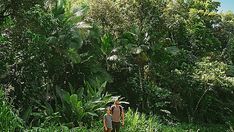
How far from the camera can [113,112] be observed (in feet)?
39.9

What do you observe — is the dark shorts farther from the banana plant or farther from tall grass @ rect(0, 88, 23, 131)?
tall grass @ rect(0, 88, 23, 131)

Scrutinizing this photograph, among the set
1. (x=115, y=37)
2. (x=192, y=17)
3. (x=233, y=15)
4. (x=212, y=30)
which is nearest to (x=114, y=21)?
(x=115, y=37)

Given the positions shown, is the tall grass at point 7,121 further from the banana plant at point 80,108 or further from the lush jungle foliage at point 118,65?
the banana plant at point 80,108

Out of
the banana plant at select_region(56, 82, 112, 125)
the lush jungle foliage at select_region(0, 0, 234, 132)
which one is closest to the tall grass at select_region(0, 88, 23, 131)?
the lush jungle foliage at select_region(0, 0, 234, 132)

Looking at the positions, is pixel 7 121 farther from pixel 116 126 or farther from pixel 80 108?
pixel 80 108

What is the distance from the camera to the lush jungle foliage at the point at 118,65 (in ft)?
47.9

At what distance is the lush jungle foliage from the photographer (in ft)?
47.9

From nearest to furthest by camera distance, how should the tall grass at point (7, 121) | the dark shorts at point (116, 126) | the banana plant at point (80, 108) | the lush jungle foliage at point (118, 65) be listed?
1. the tall grass at point (7, 121)
2. the dark shorts at point (116, 126)
3. the banana plant at point (80, 108)
4. the lush jungle foliage at point (118, 65)

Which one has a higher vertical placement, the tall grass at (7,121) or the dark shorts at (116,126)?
the tall grass at (7,121)

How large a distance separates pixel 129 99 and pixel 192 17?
23.3 ft

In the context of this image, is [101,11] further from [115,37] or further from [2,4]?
[2,4]

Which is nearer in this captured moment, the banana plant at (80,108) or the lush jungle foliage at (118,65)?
the banana plant at (80,108)

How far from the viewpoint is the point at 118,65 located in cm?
2034

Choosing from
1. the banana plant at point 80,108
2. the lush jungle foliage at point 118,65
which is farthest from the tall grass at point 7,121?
the banana plant at point 80,108
